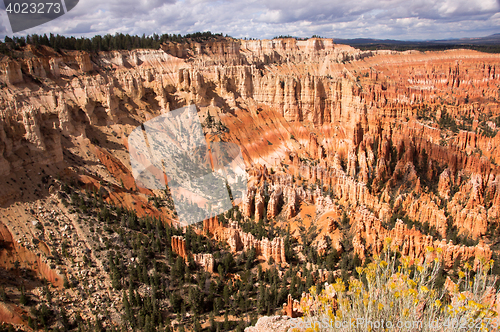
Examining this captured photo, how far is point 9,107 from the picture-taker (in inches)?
1448

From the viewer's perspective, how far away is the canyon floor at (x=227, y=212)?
28812 mm

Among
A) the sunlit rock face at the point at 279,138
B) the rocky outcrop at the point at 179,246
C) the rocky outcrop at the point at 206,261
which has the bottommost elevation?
the rocky outcrop at the point at 206,261

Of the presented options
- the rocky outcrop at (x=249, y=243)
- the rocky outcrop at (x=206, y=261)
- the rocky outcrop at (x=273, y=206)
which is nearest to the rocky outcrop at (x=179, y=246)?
the rocky outcrop at (x=206, y=261)

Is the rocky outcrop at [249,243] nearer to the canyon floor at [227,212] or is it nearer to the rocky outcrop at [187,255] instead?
the canyon floor at [227,212]

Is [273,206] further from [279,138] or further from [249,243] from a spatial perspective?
[279,138]

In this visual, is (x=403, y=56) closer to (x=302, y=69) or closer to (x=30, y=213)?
(x=302, y=69)

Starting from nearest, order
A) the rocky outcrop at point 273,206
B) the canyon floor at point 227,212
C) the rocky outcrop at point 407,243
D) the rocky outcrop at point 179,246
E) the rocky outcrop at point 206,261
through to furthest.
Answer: the canyon floor at point 227,212
the rocky outcrop at point 407,243
the rocky outcrop at point 206,261
the rocky outcrop at point 179,246
the rocky outcrop at point 273,206

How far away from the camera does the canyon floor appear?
28.8 meters

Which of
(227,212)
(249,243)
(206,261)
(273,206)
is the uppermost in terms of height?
(273,206)

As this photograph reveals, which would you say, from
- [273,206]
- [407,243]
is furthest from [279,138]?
[407,243]

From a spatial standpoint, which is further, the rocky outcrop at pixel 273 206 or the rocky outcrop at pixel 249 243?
the rocky outcrop at pixel 273 206

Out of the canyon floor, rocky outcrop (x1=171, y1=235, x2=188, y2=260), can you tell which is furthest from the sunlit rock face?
the canyon floor

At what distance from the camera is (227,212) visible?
45.6m

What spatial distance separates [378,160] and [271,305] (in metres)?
32.8
